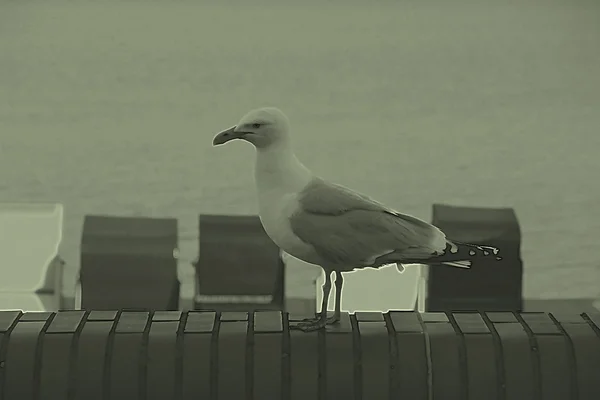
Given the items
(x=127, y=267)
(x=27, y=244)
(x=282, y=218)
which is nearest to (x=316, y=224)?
(x=282, y=218)

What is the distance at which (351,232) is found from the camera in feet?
4.69

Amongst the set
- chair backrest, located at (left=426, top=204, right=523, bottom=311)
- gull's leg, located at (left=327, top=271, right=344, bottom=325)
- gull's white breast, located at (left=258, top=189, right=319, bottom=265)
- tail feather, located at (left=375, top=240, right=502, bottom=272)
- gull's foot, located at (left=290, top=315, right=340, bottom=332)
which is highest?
gull's white breast, located at (left=258, top=189, right=319, bottom=265)

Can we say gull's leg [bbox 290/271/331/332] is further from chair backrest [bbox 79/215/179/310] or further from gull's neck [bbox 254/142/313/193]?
chair backrest [bbox 79/215/179/310]

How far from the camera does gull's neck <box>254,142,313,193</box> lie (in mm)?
1430

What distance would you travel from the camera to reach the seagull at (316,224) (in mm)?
1419

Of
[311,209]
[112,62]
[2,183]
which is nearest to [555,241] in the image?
[112,62]

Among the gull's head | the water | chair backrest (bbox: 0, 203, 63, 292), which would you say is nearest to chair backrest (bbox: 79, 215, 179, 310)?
chair backrest (bbox: 0, 203, 63, 292)

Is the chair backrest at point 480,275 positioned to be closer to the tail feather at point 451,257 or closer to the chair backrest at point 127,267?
the chair backrest at point 127,267

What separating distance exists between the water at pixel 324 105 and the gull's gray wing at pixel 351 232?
8.44 ft

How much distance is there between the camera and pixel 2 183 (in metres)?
3.92

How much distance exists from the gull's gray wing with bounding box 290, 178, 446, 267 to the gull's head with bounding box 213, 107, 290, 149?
0.34 ft

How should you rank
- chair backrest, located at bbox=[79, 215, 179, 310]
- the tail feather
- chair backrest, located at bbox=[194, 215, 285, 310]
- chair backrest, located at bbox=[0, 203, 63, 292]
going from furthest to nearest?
1. chair backrest, located at bbox=[0, 203, 63, 292]
2. chair backrest, located at bbox=[194, 215, 285, 310]
3. chair backrest, located at bbox=[79, 215, 179, 310]
4. the tail feather

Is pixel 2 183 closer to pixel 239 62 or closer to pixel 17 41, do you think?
pixel 17 41

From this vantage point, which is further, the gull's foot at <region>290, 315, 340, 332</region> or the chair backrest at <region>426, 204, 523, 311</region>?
the chair backrest at <region>426, 204, 523, 311</region>
